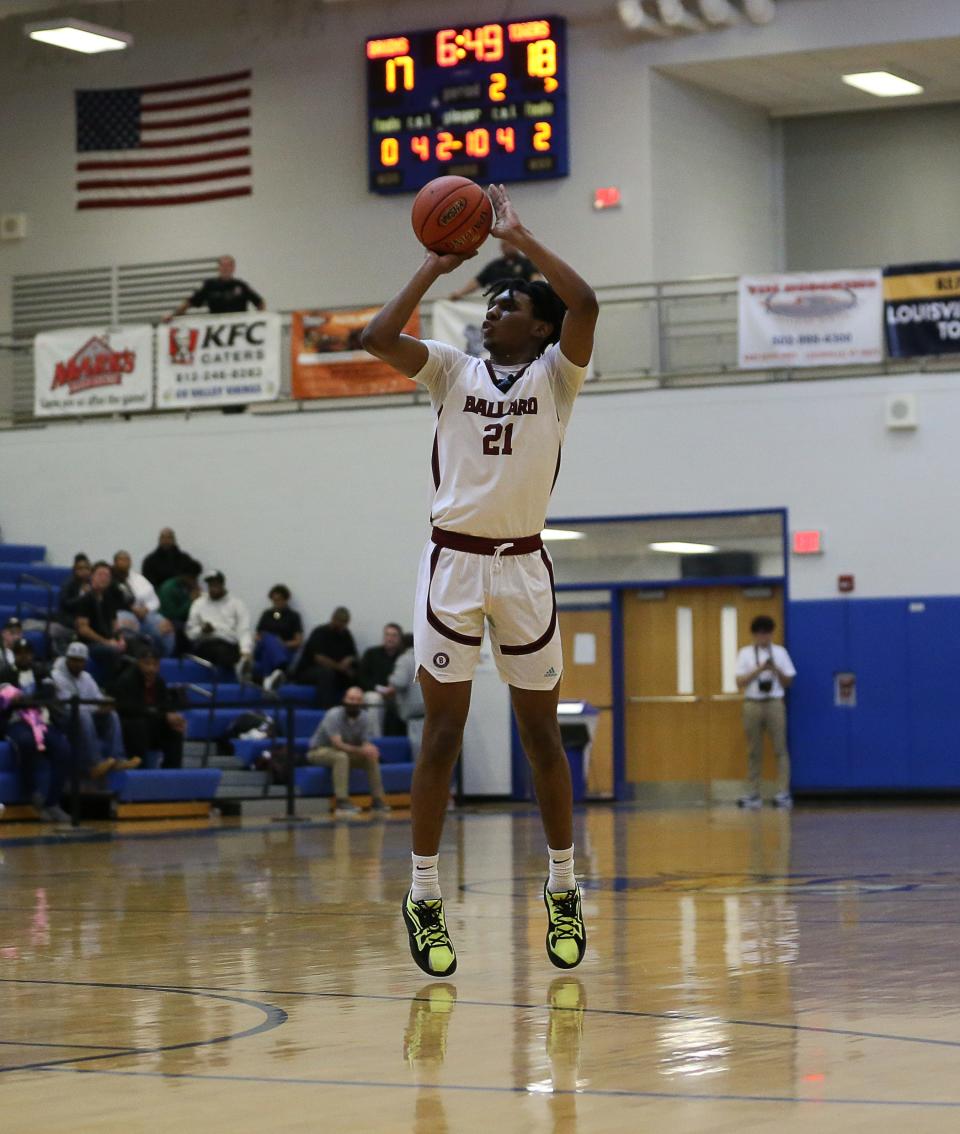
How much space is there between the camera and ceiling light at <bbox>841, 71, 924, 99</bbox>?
2222cm

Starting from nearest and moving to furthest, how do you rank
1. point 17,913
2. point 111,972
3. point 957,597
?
point 111,972 < point 17,913 < point 957,597

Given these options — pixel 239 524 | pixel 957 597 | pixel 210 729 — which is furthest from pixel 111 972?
pixel 239 524

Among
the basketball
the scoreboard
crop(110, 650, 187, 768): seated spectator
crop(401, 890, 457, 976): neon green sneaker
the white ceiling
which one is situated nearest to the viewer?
crop(401, 890, 457, 976): neon green sneaker

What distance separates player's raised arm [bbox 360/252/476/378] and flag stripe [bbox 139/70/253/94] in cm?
1943

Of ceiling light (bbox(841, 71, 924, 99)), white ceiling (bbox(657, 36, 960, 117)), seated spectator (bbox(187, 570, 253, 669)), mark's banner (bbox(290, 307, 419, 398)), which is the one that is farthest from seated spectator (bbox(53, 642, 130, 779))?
ceiling light (bbox(841, 71, 924, 99))

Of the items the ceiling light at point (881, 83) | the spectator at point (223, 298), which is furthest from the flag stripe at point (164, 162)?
the ceiling light at point (881, 83)

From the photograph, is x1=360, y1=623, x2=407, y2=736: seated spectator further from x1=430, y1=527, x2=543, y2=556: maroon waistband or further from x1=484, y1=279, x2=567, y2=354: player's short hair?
x1=430, y1=527, x2=543, y2=556: maroon waistband

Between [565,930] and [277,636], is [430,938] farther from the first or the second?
[277,636]

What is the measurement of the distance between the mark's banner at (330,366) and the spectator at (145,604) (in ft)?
9.00

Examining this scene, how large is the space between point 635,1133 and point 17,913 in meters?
4.66

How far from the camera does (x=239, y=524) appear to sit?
21562 millimetres

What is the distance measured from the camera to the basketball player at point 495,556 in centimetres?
521

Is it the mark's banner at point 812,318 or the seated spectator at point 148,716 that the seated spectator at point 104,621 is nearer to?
the seated spectator at point 148,716

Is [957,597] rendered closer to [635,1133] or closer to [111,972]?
[111,972]
